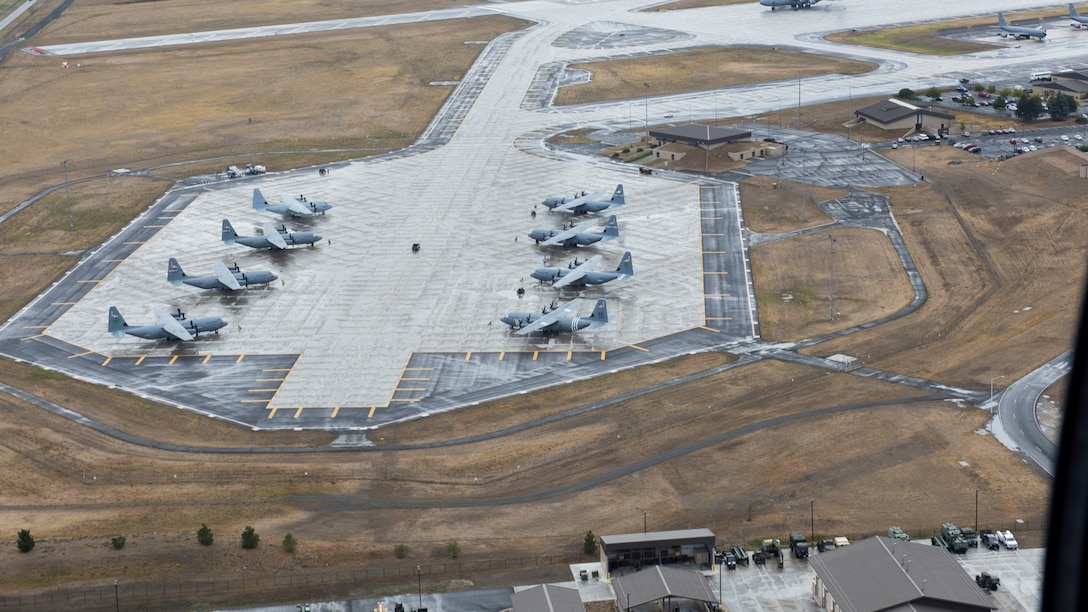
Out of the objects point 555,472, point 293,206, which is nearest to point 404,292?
point 293,206

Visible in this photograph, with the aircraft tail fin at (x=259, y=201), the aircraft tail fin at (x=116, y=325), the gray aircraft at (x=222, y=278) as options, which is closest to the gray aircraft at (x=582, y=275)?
the gray aircraft at (x=222, y=278)

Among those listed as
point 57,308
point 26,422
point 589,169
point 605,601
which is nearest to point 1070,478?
point 605,601

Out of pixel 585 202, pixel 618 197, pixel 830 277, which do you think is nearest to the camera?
pixel 830 277

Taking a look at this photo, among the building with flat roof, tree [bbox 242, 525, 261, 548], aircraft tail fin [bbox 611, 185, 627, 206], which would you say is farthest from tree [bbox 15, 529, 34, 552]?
aircraft tail fin [bbox 611, 185, 627, 206]

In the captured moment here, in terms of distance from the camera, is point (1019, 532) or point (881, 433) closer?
point (1019, 532)

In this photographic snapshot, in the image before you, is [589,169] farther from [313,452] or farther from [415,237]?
[313,452]

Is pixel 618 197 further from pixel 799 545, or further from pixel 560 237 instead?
pixel 799 545
